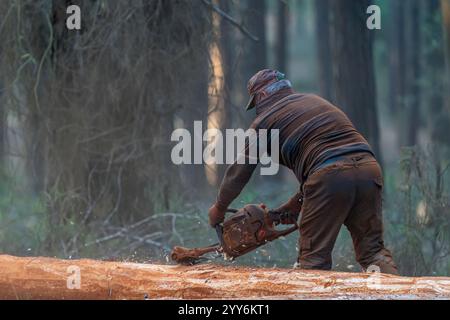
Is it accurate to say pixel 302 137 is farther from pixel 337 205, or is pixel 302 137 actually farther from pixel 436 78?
pixel 436 78

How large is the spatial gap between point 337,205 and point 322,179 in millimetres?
231

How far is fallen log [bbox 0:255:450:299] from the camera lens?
6.10 meters

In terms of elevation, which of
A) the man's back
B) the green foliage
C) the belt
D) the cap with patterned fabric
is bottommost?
the green foliage

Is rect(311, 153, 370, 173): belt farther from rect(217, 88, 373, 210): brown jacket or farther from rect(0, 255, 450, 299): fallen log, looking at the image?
rect(0, 255, 450, 299): fallen log

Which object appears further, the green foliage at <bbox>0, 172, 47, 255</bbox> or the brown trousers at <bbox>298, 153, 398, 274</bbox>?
the green foliage at <bbox>0, 172, 47, 255</bbox>

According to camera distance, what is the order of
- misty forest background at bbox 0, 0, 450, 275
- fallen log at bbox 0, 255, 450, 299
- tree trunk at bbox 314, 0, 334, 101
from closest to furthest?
fallen log at bbox 0, 255, 450, 299
misty forest background at bbox 0, 0, 450, 275
tree trunk at bbox 314, 0, 334, 101

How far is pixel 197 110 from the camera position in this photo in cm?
1154

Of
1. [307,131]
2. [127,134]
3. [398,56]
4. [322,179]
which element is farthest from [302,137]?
[398,56]

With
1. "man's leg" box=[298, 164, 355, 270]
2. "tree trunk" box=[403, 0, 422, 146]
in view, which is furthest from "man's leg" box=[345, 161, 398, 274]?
"tree trunk" box=[403, 0, 422, 146]

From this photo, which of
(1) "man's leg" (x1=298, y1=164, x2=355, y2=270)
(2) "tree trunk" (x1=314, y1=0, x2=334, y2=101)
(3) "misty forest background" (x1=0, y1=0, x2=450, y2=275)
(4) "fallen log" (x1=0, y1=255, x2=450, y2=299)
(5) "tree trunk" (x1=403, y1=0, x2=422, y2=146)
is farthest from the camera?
(5) "tree trunk" (x1=403, y1=0, x2=422, y2=146)

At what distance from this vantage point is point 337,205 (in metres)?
6.91

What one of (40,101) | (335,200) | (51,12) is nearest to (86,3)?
(51,12)

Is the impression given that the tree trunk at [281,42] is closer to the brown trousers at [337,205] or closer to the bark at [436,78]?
the bark at [436,78]

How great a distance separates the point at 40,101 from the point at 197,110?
1987 mm
